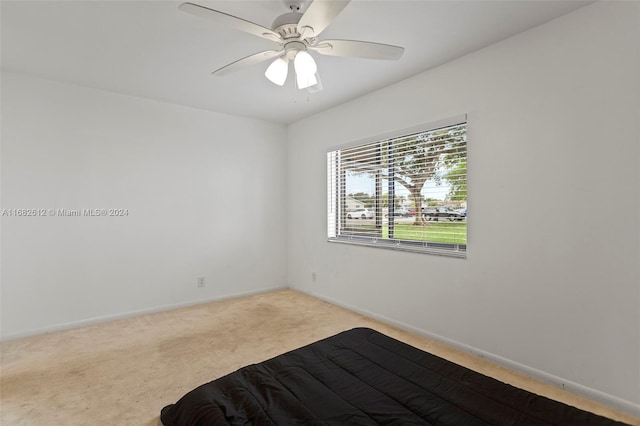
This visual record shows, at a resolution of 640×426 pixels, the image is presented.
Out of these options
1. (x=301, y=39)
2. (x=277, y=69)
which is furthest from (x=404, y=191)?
(x=301, y=39)

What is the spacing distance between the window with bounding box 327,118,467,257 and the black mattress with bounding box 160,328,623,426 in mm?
1406

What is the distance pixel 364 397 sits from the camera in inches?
56.9

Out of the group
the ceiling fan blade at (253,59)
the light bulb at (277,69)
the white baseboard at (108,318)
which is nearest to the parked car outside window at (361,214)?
the white baseboard at (108,318)

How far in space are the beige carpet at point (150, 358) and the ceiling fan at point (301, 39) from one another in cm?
224

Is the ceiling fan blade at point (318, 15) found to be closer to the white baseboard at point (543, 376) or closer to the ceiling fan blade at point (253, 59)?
the ceiling fan blade at point (253, 59)

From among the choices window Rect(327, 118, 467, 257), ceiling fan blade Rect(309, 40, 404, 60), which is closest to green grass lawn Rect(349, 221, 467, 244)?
window Rect(327, 118, 467, 257)

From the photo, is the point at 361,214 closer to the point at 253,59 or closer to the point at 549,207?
the point at 549,207

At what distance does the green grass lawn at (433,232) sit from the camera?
2.80 meters

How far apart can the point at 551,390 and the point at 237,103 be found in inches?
156

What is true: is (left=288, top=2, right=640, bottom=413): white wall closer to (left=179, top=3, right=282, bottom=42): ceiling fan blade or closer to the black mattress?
the black mattress

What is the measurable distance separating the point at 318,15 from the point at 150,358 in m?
2.80

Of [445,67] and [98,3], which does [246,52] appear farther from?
[445,67]

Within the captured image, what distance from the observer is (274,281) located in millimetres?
4762

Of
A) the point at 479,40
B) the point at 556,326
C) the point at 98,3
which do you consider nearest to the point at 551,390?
the point at 556,326
